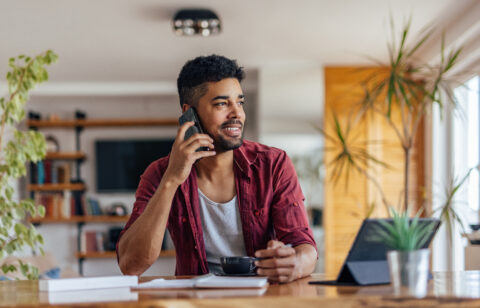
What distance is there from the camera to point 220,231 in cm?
189

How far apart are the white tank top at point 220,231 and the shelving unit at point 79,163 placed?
4.96 meters

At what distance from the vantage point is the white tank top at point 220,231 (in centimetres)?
186

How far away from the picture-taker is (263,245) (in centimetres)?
186

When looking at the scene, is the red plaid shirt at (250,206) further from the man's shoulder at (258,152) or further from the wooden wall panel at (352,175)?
the wooden wall panel at (352,175)

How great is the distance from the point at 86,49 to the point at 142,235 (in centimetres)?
377

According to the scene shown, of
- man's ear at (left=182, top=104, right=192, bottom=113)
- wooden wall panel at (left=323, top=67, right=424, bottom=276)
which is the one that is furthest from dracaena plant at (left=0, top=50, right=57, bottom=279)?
wooden wall panel at (left=323, top=67, right=424, bottom=276)

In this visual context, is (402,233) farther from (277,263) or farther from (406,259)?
(277,263)

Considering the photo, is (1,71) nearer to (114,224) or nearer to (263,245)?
(114,224)

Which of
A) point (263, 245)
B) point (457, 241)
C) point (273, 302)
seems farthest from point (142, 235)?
point (457, 241)

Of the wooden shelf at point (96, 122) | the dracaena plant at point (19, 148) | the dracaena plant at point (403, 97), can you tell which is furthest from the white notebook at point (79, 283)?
the wooden shelf at point (96, 122)

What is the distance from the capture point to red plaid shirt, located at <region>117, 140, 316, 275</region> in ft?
6.00

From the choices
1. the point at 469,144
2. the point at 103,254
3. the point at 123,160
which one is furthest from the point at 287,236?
the point at 123,160

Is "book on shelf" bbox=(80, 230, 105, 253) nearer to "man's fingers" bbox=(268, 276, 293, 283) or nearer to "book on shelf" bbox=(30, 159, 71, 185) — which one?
"book on shelf" bbox=(30, 159, 71, 185)

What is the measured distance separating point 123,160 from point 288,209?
540 centimetres
